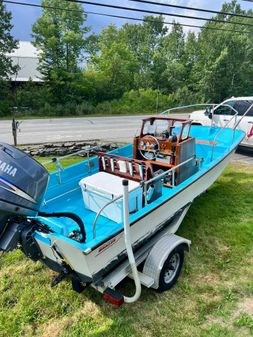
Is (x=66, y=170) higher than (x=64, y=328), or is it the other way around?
(x=66, y=170)

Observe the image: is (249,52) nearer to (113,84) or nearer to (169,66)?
(169,66)

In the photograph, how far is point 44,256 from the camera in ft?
8.61

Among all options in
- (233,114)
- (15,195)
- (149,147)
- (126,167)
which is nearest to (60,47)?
(233,114)

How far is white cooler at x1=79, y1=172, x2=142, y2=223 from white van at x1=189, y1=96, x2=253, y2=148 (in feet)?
15.1

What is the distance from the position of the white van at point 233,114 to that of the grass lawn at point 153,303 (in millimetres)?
4329

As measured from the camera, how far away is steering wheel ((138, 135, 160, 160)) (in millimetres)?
4309

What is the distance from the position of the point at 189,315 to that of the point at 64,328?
→ 125 cm

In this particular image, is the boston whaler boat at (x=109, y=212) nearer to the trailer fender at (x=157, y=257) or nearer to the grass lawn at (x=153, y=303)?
the trailer fender at (x=157, y=257)

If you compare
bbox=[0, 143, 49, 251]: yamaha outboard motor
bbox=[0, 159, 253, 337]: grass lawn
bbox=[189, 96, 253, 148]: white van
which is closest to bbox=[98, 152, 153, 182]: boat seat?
bbox=[0, 159, 253, 337]: grass lawn

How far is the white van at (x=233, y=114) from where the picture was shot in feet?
23.9

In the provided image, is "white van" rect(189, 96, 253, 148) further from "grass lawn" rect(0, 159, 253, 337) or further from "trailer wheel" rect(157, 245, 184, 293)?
"trailer wheel" rect(157, 245, 184, 293)

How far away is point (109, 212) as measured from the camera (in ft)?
11.1

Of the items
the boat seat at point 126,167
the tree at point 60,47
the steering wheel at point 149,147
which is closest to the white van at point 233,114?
the steering wheel at point 149,147

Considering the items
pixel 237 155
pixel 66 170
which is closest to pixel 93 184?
pixel 66 170
